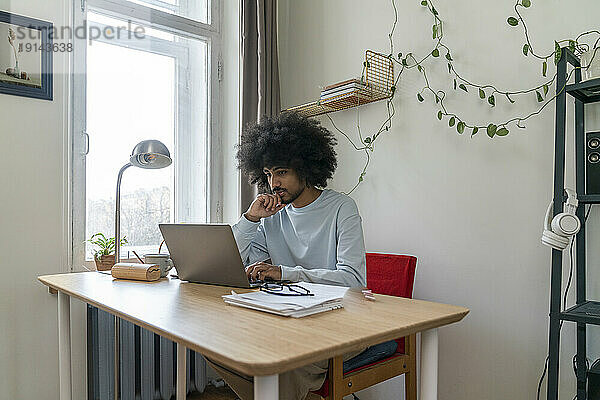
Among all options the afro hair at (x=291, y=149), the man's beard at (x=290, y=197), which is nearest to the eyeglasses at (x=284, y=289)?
the man's beard at (x=290, y=197)

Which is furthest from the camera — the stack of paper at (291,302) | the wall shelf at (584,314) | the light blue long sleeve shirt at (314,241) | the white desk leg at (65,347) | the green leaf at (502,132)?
the green leaf at (502,132)

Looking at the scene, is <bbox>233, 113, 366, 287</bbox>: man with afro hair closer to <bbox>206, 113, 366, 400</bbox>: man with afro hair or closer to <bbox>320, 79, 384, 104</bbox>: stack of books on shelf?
<bbox>206, 113, 366, 400</bbox>: man with afro hair

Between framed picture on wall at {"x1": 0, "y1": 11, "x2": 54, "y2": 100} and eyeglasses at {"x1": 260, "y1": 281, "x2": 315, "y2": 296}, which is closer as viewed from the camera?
eyeglasses at {"x1": 260, "y1": 281, "x2": 315, "y2": 296}

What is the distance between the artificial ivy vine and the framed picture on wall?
146 centimetres

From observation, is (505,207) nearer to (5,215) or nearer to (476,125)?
(476,125)

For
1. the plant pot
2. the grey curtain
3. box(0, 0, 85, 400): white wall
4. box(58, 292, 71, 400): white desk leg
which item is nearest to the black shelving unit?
the grey curtain

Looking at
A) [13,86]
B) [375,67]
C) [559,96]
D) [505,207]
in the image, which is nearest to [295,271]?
[505,207]

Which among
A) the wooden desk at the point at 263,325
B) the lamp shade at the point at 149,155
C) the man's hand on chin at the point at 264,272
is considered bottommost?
the wooden desk at the point at 263,325

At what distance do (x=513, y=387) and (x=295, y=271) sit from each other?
41.0 inches

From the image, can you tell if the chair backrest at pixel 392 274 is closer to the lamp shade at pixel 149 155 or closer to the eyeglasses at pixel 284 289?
the eyeglasses at pixel 284 289

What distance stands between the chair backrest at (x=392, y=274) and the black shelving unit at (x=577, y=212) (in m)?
0.55

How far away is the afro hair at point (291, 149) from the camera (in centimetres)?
201

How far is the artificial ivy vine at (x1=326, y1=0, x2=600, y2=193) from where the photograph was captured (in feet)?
6.14

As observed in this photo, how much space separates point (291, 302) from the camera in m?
1.26
